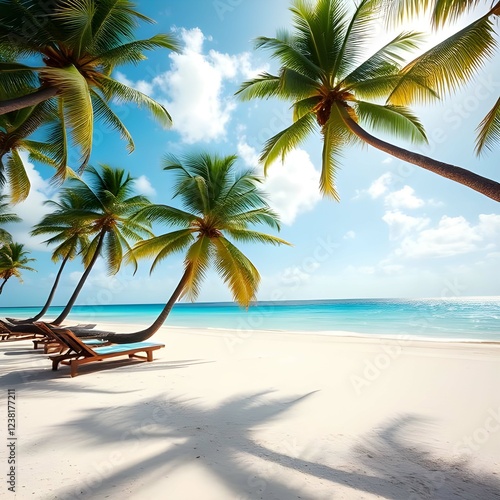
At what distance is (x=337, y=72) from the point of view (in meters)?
7.79

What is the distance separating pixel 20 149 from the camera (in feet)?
38.2

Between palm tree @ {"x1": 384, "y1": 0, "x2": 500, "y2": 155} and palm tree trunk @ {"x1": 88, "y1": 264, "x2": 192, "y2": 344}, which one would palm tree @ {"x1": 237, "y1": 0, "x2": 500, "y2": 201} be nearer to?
palm tree @ {"x1": 384, "y1": 0, "x2": 500, "y2": 155}

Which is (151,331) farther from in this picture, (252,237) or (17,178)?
(17,178)

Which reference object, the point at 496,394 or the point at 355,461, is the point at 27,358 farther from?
the point at 496,394

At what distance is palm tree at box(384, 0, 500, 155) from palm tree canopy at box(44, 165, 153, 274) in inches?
449

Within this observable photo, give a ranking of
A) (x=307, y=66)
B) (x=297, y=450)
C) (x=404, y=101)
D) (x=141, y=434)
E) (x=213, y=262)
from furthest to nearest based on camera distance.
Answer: (x=213, y=262) < (x=307, y=66) < (x=404, y=101) < (x=141, y=434) < (x=297, y=450)

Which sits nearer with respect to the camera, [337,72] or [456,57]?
[456,57]

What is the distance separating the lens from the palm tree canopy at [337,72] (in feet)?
23.6

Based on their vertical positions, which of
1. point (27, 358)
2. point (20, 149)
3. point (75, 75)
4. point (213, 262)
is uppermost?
point (20, 149)

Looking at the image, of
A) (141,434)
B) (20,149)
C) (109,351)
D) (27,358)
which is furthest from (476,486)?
(20,149)

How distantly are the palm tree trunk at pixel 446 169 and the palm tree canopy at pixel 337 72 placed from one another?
4.45ft

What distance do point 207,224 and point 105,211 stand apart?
6.73 metres

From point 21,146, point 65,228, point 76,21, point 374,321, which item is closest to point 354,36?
point 76,21

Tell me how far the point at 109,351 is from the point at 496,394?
8.29 metres
